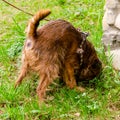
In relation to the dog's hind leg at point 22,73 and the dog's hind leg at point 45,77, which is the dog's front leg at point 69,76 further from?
the dog's hind leg at point 22,73

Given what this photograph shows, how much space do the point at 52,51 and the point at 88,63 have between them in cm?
59

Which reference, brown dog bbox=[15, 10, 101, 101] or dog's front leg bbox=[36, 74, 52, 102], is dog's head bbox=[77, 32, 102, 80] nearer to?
brown dog bbox=[15, 10, 101, 101]

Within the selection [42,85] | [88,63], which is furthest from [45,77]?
[88,63]

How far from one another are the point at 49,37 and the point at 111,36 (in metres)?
1.06

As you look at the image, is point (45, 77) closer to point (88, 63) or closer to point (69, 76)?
point (69, 76)

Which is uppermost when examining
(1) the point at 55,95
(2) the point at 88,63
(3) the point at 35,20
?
(3) the point at 35,20

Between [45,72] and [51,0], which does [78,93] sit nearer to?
[45,72]

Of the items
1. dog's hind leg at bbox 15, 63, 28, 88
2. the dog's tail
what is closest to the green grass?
dog's hind leg at bbox 15, 63, 28, 88

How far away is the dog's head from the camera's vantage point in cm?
471

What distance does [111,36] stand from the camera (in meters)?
5.16

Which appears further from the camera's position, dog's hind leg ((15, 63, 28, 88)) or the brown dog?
dog's hind leg ((15, 63, 28, 88))

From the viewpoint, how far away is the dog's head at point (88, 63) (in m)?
4.71

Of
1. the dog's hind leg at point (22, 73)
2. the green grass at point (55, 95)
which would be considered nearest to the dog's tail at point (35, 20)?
the dog's hind leg at point (22, 73)

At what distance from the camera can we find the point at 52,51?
439 cm
